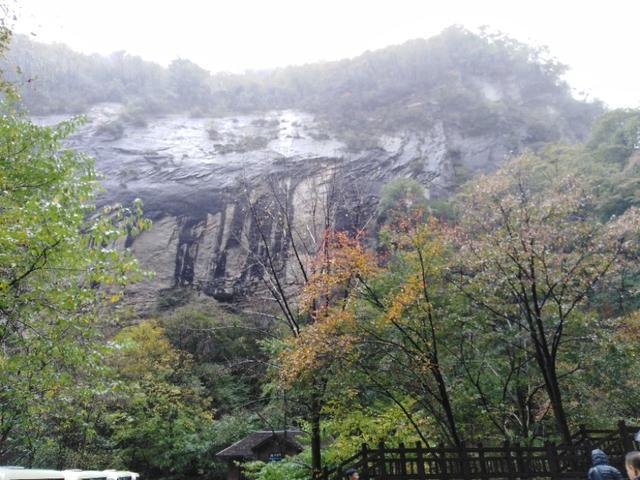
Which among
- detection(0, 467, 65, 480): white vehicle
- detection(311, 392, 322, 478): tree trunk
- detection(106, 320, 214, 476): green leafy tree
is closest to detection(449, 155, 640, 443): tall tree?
detection(311, 392, 322, 478): tree trunk

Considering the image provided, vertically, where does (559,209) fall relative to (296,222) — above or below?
below

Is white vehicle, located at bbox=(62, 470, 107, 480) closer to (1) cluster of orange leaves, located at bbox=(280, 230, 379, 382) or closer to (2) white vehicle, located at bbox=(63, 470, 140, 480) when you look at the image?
(2) white vehicle, located at bbox=(63, 470, 140, 480)

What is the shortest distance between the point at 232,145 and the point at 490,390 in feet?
136

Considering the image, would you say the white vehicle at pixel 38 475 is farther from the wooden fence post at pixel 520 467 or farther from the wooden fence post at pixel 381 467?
the wooden fence post at pixel 520 467

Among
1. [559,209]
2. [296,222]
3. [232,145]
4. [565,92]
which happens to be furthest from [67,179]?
[565,92]

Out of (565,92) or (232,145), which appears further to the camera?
(565,92)

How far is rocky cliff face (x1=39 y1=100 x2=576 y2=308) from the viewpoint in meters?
41.7

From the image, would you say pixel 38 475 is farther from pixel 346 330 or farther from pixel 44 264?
pixel 346 330

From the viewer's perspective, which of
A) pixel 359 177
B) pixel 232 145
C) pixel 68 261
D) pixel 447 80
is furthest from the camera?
pixel 447 80

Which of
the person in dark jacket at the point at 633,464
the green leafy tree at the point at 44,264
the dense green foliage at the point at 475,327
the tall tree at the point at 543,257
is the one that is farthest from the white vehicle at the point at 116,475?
the person in dark jacket at the point at 633,464

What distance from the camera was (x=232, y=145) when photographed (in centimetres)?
4975

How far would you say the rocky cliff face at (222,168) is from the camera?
4169cm

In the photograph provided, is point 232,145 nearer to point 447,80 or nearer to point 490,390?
point 447,80

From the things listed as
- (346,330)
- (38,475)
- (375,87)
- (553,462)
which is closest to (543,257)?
(553,462)
